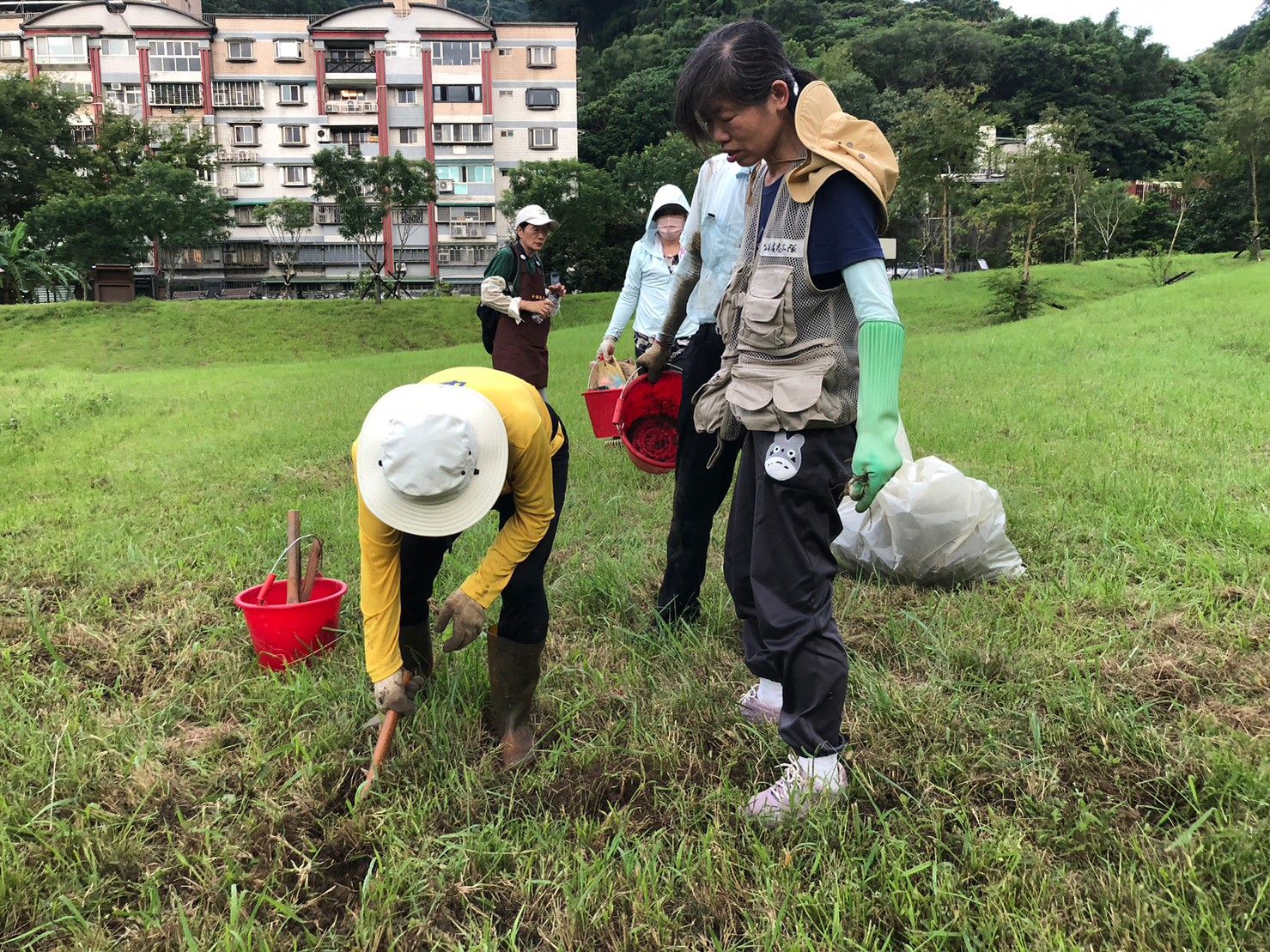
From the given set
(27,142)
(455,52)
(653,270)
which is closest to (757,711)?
(653,270)

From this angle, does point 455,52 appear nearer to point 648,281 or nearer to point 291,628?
point 648,281

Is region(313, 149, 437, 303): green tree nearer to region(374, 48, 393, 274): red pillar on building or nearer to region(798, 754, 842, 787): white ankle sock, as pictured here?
region(374, 48, 393, 274): red pillar on building

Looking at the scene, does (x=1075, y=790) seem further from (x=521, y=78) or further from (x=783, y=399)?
(x=521, y=78)

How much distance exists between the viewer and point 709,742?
6.91ft

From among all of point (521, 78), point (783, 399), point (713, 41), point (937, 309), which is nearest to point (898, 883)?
point (783, 399)

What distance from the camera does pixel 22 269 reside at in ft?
72.5

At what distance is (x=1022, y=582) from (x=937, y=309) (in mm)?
15565

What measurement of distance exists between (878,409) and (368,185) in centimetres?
2975

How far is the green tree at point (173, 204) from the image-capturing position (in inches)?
979

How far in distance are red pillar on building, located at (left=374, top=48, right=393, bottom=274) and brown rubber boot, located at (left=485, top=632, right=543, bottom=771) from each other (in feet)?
126

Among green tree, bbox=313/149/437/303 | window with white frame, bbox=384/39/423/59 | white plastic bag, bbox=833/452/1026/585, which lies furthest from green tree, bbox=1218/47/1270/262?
window with white frame, bbox=384/39/423/59

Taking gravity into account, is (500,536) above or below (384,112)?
below

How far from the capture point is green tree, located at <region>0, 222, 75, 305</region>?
2170 cm

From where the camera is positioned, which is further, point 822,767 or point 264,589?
point 264,589
